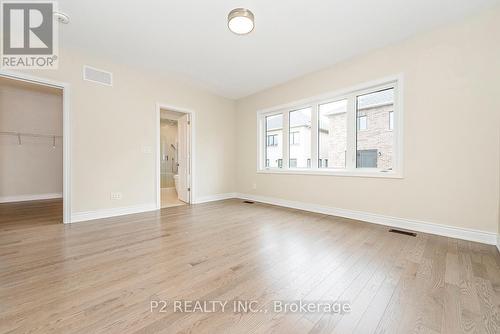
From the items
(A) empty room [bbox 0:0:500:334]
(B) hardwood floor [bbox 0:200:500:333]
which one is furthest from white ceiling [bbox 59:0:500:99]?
(B) hardwood floor [bbox 0:200:500:333]

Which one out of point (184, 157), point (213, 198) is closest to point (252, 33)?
point (184, 157)

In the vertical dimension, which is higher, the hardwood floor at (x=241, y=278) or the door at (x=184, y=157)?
the door at (x=184, y=157)

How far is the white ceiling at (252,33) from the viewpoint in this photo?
2.22 metres

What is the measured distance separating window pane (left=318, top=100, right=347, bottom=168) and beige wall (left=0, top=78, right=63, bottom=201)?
19.7ft

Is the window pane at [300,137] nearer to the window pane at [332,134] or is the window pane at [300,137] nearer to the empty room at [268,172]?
the empty room at [268,172]

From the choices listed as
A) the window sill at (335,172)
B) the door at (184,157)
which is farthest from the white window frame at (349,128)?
the door at (184,157)

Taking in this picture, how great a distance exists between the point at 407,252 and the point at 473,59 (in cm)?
236

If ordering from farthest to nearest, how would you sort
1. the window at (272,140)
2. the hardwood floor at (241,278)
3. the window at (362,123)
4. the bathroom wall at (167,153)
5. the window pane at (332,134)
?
the bathroom wall at (167,153) → the window at (272,140) → the window pane at (332,134) → the window at (362,123) → the hardwood floor at (241,278)

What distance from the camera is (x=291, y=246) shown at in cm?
222

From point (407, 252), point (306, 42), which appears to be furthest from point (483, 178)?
point (306, 42)

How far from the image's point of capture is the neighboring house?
306cm

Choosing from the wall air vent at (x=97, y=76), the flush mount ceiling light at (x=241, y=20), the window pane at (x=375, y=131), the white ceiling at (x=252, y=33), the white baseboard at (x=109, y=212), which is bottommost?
the white baseboard at (x=109, y=212)

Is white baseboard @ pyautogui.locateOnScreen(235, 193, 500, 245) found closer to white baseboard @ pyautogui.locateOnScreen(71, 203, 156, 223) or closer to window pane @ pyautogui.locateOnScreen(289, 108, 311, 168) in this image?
window pane @ pyautogui.locateOnScreen(289, 108, 311, 168)

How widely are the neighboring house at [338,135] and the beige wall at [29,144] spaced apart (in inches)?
210
